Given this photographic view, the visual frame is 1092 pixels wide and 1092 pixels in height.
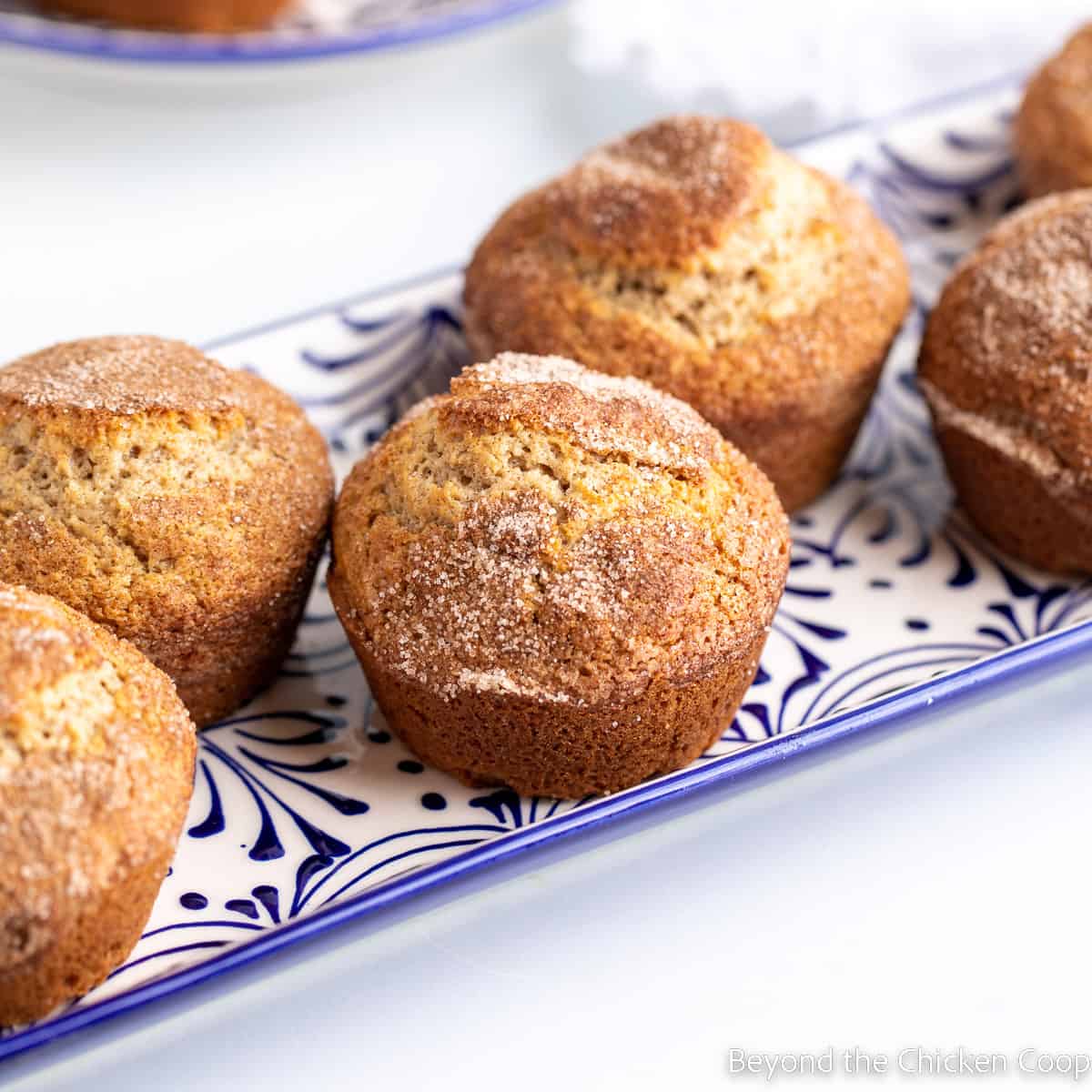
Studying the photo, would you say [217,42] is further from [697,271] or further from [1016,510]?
[1016,510]

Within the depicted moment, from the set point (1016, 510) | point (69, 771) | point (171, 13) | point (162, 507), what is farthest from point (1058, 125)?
point (69, 771)

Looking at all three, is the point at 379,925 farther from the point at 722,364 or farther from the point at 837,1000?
the point at 722,364

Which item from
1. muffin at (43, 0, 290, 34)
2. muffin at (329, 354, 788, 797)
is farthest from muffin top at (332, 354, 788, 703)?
muffin at (43, 0, 290, 34)

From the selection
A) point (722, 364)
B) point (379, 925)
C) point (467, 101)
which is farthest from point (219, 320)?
point (379, 925)

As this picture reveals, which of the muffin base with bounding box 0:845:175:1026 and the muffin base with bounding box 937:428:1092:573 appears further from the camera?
the muffin base with bounding box 937:428:1092:573

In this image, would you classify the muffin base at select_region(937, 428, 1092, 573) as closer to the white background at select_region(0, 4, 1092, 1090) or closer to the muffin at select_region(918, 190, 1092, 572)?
the muffin at select_region(918, 190, 1092, 572)

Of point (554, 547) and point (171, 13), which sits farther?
point (171, 13)
